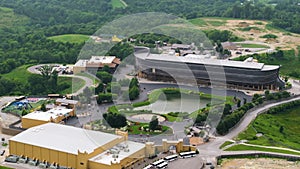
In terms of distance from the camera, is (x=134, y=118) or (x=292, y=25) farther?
(x=292, y=25)

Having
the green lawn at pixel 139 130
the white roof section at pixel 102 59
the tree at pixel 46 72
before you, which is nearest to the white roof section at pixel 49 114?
the green lawn at pixel 139 130

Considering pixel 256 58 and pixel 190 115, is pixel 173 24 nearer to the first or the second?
pixel 256 58

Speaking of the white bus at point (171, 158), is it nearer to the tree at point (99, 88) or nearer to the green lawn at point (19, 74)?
the tree at point (99, 88)

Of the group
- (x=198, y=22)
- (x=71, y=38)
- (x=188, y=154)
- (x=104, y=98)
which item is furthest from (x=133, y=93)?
(x=198, y=22)

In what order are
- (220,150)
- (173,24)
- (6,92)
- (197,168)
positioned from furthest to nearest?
1. (173,24)
2. (6,92)
3. (220,150)
4. (197,168)

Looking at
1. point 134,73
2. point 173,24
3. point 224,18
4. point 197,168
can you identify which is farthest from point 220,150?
point 224,18

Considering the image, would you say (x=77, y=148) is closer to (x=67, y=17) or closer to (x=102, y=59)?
(x=102, y=59)

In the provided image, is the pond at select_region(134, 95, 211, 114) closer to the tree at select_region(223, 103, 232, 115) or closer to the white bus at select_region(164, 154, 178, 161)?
the tree at select_region(223, 103, 232, 115)
